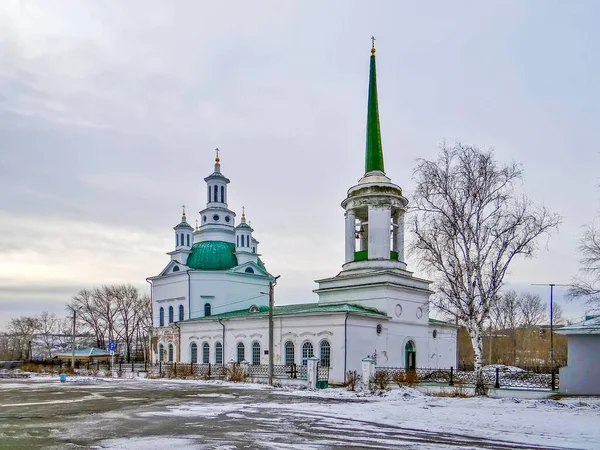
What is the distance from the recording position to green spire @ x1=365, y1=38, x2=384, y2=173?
3297 centimetres

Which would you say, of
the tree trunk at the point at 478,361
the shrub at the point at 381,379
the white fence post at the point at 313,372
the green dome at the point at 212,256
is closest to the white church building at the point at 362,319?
the white fence post at the point at 313,372

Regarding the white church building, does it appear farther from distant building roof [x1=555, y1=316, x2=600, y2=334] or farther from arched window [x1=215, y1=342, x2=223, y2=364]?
distant building roof [x1=555, y1=316, x2=600, y2=334]

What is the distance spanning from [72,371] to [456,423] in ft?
118

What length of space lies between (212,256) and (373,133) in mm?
18444

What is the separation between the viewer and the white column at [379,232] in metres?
30.8

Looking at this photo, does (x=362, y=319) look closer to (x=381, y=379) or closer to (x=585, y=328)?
(x=381, y=379)

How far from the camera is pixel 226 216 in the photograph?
157 ft

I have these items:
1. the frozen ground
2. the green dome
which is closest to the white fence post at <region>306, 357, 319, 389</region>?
the frozen ground

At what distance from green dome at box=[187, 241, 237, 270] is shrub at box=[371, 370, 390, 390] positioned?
888 inches

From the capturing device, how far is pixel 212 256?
4509cm

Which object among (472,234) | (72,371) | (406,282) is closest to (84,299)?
(72,371)

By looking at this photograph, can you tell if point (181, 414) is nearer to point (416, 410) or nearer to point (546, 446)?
point (416, 410)

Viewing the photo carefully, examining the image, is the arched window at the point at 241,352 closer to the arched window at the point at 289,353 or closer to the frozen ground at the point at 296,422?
the arched window at the point at 289,353

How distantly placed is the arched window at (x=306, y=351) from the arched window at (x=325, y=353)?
894 mm
